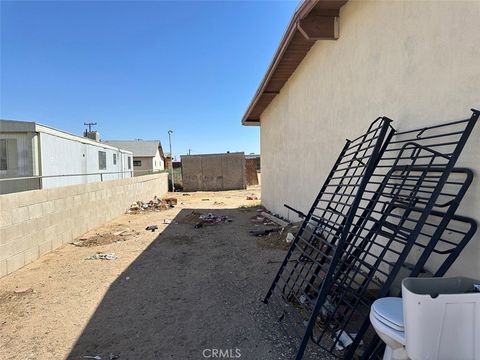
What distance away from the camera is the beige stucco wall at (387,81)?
8.57 feet

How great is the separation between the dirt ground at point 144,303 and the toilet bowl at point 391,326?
0.95 metres

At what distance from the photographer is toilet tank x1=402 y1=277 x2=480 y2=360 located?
1709mm

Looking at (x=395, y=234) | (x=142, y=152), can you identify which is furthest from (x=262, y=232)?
(x=142, y=152)

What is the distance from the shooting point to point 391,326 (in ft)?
6.38

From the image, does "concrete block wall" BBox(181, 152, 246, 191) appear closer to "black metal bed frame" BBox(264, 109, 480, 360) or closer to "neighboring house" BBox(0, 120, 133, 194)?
"neighboring house" BBox(0, 120, 133, 194)

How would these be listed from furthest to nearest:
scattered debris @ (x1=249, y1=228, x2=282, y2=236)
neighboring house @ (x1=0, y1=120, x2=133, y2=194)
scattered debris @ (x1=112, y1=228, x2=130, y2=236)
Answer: neighboring house @ (x1=0, y1=120, x2=133, y2=194), scattered debris @ (x1=112, y1=228, x2=130, y2=236), scattered debris @ (x1=249, y1=228, x2=282, y2=236)

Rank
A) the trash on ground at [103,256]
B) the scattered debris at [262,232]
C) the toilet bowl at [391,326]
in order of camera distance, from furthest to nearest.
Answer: the scattered debris at [262,232]
the trash on ground at [103,256]
the toilet bowl at [391,326]

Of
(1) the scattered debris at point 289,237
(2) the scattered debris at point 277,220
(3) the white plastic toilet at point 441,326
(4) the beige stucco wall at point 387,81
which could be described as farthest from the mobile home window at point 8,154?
(3) the white plastic toilet at point 441,326

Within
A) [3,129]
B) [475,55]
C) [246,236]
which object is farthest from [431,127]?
[3,129]

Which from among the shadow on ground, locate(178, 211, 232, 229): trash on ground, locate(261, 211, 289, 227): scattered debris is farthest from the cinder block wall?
locate(261, 211, 289, 227): scattered debris

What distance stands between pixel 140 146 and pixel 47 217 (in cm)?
2873

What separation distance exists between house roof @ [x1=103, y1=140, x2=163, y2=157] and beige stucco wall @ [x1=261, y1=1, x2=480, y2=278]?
1053 inches

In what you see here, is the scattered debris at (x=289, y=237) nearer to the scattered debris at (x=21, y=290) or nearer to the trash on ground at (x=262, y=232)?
the trash on ground at (x=262, y=232)

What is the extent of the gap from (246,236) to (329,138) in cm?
316
